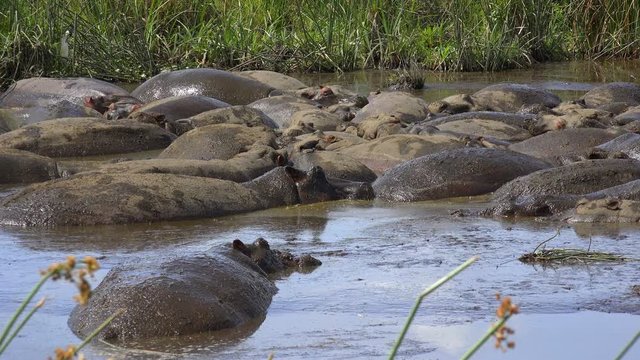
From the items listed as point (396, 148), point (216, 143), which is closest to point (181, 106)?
point (216, 143)

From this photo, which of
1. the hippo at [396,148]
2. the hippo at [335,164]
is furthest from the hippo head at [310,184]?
the hippo at [396,148]

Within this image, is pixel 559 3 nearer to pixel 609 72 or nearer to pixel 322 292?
pixel 609 72

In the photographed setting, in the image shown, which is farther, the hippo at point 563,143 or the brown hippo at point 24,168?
the hippo at point 563,143

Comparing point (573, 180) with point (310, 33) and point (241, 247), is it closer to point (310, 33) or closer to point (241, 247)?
point (241, 247)

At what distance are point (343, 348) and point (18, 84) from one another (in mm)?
9411

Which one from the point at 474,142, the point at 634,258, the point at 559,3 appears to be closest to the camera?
the point at 634,258

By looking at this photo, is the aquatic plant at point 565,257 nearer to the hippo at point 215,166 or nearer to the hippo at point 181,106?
the hippo at point 215,166

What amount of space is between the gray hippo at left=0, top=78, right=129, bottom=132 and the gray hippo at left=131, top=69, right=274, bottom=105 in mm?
351

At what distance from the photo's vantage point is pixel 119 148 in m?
10.4

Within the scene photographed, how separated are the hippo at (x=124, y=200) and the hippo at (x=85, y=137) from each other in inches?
110

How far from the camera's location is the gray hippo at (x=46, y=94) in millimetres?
11695

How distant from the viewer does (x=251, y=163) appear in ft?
27.6

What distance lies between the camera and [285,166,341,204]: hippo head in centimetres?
773

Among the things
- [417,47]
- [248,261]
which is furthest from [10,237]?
[417,47]
